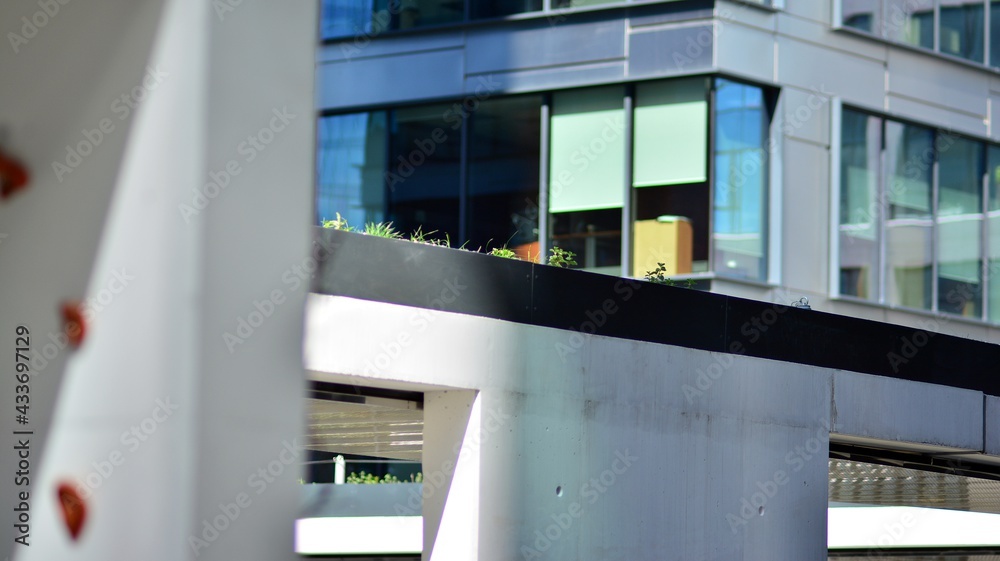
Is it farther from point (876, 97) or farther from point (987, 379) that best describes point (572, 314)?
point (876, 97)

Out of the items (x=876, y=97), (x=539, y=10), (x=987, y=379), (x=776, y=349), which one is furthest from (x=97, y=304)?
(x=876, y=97)

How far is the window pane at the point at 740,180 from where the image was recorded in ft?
71.7

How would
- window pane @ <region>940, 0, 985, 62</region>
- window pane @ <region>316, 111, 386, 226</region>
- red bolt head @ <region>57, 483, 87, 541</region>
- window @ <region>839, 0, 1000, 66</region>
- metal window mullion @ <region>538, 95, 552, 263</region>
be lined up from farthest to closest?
window pane @ <region>940, 0, 985, 62</region>, window pane @ <region>316, 111, 386, 226</region>, window @ <region>839, 0, 1000, 66</region>, metal window mullion @ <region>538, 95, 552, 263</region>, red bolt head @ <region>57, 483, 87, 541</region>

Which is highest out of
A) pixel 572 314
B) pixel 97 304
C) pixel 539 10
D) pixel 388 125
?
pixel 539 10

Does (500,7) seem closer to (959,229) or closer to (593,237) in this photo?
(593,237)

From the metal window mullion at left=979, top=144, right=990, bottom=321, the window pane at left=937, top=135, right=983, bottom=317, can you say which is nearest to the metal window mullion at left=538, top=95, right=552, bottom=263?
the window pane at left=937, top=135, right=983, bottom=317

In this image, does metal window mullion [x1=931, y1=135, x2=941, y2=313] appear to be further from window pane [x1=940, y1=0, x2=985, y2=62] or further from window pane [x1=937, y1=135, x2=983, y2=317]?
window pane [x1=940, y1=0, x2=985, y2=62]

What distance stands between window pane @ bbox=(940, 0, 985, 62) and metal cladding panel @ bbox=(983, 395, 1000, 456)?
482 inches

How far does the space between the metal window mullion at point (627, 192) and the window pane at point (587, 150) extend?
0.28 ft

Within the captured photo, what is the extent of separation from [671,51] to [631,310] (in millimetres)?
11614

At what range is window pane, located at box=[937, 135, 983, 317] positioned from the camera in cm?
2483

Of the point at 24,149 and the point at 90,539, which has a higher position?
the point at 24,149

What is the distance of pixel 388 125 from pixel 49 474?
18372 mm

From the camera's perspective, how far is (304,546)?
24.3 metres
